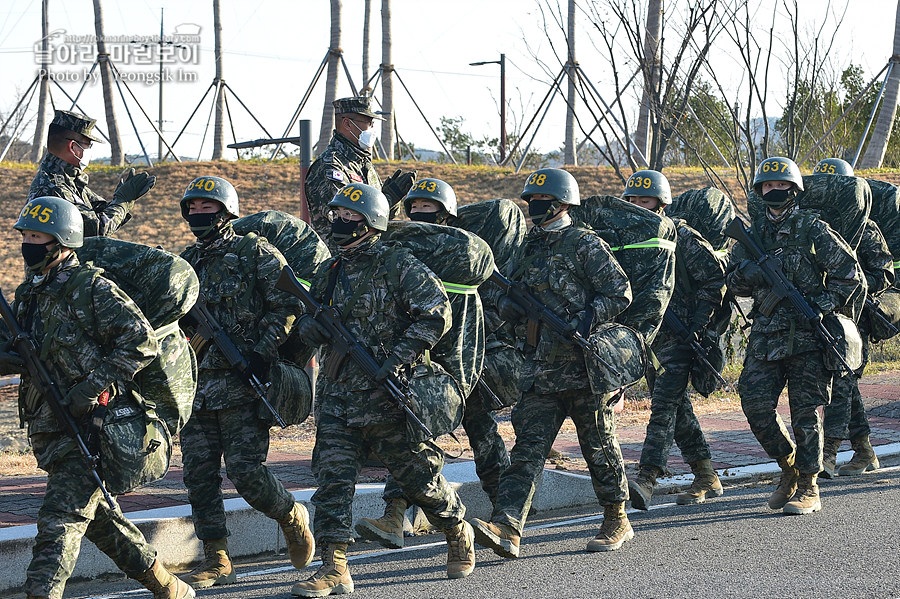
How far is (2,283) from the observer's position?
19.7m

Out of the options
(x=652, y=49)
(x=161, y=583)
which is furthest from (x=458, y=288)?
(x=652, y=49)

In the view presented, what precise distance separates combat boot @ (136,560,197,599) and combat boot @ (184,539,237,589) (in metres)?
0.54

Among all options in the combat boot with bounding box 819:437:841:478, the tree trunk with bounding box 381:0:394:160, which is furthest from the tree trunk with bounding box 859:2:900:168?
the combat boot with bounding box 819:437:841:478

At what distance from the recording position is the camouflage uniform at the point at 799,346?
7289mm

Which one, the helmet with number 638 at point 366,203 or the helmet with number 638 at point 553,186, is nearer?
the helmet with number 638 at point 366,203

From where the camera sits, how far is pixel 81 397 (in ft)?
14.9

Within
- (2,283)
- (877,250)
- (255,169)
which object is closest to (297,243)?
(877,250)

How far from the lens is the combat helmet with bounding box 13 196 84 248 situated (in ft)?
15.2

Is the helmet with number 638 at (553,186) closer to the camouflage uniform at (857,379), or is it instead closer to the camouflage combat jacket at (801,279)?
the camouflage combat jacket at (801,279)

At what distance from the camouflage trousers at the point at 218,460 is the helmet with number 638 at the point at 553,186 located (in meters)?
2.01

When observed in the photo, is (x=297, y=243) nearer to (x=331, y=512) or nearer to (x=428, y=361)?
(x=428, y=361)

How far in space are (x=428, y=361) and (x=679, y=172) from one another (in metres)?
21.4

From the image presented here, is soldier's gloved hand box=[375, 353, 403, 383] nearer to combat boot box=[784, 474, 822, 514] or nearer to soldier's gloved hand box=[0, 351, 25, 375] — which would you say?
soldier's gloved hand box=[0, 351, 25, 375]

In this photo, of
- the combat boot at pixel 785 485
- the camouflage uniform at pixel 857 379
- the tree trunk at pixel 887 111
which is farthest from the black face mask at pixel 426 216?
the tree trunk at pixel 887 111
